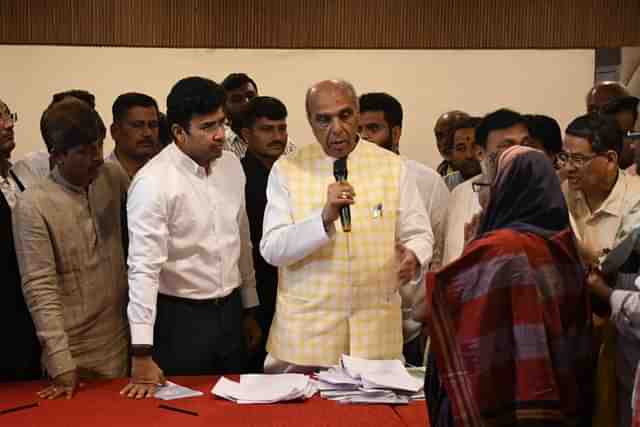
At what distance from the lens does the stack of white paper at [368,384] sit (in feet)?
7.81

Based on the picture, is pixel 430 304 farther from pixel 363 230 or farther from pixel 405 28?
pixel 405 28

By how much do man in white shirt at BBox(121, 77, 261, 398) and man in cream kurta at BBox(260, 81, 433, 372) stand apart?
0.19 metres

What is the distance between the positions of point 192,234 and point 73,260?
412mm

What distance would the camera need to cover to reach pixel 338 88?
276 centimetres

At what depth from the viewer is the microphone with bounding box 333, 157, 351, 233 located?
259cm

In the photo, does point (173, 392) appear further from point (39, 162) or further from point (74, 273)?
point (39, 162)

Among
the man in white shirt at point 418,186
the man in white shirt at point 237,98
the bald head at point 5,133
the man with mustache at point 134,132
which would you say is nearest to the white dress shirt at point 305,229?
the man in white shirt at point 418,186

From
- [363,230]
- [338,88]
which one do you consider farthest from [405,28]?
[363,230]

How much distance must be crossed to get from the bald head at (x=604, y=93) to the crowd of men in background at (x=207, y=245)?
98 centimetres

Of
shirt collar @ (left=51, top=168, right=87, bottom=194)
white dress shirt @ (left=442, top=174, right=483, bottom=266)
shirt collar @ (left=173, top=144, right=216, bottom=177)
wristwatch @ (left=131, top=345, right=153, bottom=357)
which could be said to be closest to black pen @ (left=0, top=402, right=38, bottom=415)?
wristwatch @ (left=131, top=345, right=153, bottom=357)

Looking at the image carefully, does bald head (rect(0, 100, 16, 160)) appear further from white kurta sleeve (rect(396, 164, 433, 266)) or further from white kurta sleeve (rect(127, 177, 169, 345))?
white kurta sleeve (rect(396, 164, 433, 266))

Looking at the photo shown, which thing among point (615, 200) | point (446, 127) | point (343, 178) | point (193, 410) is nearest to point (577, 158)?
point (615, 200)

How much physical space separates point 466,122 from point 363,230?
5.35ft

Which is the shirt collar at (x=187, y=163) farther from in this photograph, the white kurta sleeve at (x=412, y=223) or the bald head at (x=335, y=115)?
the white kurta sleeve at (x=412, y=223)
